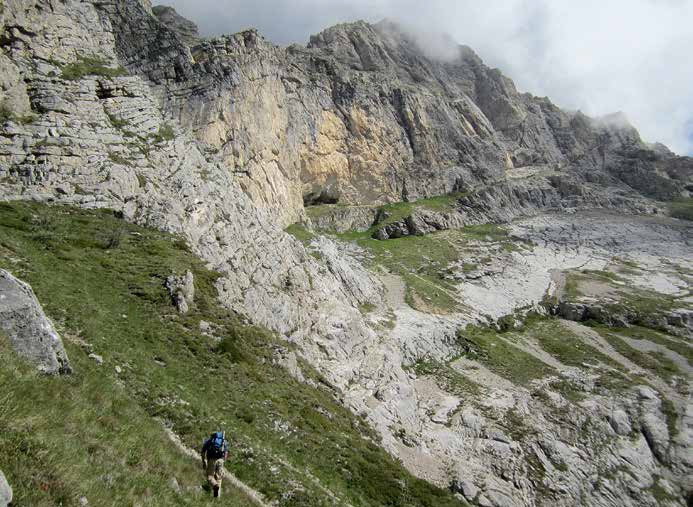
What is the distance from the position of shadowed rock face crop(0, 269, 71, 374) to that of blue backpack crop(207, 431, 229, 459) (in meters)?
4.53

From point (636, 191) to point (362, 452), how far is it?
→ 7615 inches

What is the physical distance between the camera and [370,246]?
97000 mm

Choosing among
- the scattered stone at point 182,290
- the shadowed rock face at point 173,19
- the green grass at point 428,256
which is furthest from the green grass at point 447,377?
the shadowed rock face at point 173,19

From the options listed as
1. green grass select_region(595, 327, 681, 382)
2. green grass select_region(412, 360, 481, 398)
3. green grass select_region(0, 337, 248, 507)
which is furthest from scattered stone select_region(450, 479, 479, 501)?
green grass select_region(595, 327, 681, 382)

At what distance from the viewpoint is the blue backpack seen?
1093 centimetres

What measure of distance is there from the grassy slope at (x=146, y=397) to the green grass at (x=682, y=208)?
6778 inches

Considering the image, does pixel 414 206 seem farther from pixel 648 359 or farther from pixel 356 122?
pixel 648 359

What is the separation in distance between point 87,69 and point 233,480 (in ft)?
190

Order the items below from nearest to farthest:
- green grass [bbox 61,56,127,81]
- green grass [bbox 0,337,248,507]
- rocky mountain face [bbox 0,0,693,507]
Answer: green grass [bbox 0,337,248,507] < rocky mountain face [bbox 0,0,693,507] < green grass [bbox 61,56,127,81]

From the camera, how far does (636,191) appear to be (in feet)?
537

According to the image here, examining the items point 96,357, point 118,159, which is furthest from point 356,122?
point 96,357

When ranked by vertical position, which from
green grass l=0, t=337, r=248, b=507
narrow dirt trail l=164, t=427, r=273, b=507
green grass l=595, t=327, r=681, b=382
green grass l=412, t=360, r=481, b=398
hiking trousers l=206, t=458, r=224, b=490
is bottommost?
green grass l=412, t=360, r=481, b=398

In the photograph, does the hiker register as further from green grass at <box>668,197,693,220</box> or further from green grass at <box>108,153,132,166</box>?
green grass at <box>668,197,693,220</box>

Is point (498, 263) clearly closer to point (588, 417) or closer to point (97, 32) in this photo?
point (588, 417)
